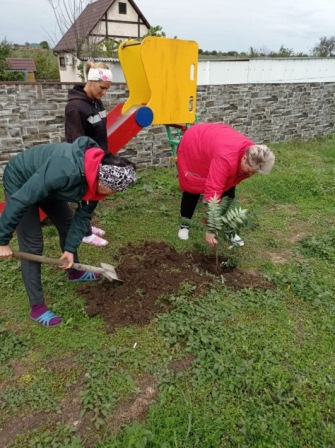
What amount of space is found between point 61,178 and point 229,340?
1.67m

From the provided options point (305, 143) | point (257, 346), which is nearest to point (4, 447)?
point (257, 346)

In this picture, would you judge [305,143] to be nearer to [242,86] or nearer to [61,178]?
[242,86]

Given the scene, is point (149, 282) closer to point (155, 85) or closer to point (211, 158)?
point (211, 158)

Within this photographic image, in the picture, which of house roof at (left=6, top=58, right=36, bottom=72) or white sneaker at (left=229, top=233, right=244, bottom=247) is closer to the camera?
white sneaker at (left=229, top=233, right=244, bottom=247)

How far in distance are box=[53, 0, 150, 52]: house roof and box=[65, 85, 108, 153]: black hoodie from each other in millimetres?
9554

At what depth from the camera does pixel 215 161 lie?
310 cm

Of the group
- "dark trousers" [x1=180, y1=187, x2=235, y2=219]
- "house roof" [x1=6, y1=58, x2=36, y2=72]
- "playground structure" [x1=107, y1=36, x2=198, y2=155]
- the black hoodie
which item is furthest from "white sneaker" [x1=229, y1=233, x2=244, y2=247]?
"house roof" [x1=6, y1=58, x2=36, y2=72]

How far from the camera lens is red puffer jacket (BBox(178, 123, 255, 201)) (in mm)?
3096

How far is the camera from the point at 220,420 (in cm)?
208

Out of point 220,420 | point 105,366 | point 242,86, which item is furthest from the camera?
point 242,86

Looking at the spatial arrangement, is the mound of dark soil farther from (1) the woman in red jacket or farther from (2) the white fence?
(2) the white fence

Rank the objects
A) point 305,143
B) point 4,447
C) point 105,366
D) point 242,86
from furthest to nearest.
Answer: point 305,143 < point 242,86 < point 105,366 < point 4,447

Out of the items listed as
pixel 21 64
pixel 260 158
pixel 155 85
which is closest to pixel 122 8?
pixel 21 64

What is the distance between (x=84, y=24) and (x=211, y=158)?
12.9m
